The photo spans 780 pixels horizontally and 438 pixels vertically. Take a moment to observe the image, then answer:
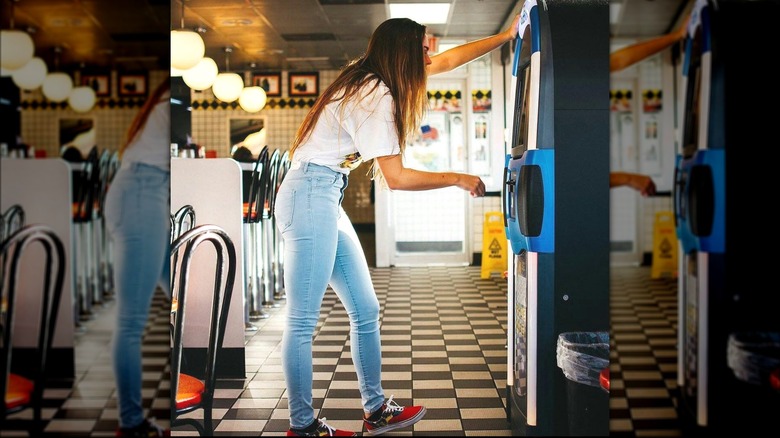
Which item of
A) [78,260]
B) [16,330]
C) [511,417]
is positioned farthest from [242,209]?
[511,417]

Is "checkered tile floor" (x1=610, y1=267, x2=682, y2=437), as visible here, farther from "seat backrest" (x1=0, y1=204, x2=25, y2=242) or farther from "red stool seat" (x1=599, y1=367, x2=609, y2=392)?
"seat backrest" (x1=0, y1=204, x2=25, y2=242)

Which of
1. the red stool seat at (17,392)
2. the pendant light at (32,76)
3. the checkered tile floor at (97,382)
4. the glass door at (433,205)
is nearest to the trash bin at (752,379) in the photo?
the glass door at (433,205)

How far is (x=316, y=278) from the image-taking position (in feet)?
7.82

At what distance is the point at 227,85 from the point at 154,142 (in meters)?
0.47

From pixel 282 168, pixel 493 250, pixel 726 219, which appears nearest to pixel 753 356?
pixel 726 219

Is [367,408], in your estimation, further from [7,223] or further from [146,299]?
[7,223]

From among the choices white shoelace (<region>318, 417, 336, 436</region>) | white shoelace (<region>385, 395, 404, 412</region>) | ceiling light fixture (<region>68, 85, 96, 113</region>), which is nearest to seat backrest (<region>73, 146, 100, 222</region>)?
ceiling light fixture (<region>68, 85, 96, 113</region>)

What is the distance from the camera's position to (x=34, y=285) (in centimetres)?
201

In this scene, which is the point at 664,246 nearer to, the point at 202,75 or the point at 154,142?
the point at 154,142

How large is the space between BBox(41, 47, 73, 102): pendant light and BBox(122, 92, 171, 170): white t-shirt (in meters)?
0.25

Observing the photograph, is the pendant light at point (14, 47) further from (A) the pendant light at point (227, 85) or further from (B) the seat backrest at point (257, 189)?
(B) the seat backrest at point (257, 189)

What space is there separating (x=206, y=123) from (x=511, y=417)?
1547 mm

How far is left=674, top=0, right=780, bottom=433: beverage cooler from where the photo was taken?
66.2 inches

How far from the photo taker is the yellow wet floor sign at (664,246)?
1.69m
